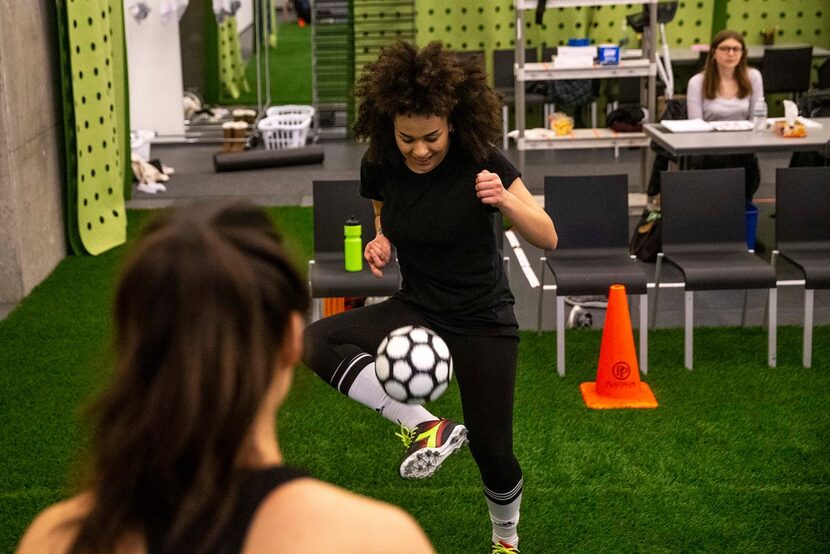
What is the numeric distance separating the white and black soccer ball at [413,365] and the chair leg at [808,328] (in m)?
2.98

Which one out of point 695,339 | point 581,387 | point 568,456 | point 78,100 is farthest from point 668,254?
point 78,100

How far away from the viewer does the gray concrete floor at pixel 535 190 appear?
21.8 ft

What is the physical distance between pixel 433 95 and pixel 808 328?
3.15 metres

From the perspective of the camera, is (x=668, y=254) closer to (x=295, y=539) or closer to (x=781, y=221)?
(x=781, y=221)

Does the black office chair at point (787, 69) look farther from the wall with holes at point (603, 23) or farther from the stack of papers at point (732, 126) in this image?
the stack of papers at point (732, 126)

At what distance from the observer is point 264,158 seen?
11.0m

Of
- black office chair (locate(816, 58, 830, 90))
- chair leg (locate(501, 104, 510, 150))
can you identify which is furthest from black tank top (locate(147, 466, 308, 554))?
black office chair (locate(816, 58, 830, 90))

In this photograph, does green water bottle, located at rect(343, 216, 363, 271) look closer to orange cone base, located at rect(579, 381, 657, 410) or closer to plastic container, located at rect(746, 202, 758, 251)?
orange cone base, located at rect(579, 381, 657, 410)

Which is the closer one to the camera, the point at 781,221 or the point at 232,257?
the point at 232,257

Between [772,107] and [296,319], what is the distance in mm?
11905

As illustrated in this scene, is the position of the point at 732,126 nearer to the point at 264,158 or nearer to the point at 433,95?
the point at 433,95

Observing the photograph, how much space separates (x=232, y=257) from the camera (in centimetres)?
122

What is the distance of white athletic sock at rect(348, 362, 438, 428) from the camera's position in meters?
3.45

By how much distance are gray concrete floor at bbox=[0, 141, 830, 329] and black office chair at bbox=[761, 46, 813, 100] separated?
0.71m
